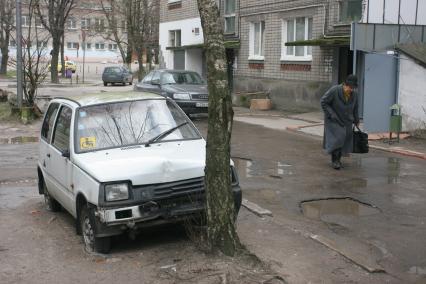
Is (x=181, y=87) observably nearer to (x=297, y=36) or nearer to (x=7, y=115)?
(x=297, y=36)

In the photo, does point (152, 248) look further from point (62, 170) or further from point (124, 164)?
point (62, 170)

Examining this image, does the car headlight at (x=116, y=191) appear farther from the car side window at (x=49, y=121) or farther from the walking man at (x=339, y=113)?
the walking man at (x=339, y=113)

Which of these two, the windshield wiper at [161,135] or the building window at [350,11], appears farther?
the building window at [350,11]

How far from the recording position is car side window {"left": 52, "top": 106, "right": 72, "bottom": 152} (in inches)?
264

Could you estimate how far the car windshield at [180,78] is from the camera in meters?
19.2

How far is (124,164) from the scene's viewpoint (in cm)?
573

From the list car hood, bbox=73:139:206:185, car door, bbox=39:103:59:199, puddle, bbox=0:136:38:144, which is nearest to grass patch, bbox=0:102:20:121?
puddle, bbox=0:136:38:144

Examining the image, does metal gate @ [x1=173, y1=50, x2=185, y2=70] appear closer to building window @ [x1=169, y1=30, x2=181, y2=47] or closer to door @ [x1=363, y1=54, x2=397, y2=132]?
building window @ [x1=169, y1=30, x2=181, y2=47]

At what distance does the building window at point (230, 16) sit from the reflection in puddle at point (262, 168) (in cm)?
1452

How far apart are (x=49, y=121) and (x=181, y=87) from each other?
10982 millimetres

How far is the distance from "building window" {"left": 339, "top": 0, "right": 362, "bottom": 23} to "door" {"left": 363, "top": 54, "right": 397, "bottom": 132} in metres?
3.77

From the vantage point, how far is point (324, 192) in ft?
28.1

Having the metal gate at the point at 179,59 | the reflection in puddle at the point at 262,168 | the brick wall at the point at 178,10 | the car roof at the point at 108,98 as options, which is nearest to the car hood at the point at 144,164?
the car roof at the point at 108,98

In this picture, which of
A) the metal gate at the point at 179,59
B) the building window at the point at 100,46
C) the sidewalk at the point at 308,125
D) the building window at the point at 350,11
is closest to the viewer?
the sidewalk at the point at 308,125
